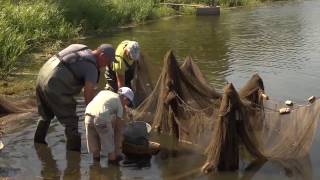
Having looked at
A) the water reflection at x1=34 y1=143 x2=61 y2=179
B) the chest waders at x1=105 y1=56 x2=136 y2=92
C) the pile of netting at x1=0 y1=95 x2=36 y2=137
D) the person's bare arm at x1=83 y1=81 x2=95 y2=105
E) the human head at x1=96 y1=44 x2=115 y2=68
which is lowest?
the water reflection at x1=34 y1=143 x2=61 y2=179

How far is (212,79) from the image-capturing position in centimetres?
1362

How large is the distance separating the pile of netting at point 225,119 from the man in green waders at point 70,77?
163cm

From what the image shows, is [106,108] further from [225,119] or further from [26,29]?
[26,29]

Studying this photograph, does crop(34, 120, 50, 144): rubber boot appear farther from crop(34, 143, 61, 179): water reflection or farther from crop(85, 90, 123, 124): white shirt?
crop(85, 90, 123, 124): white shirt

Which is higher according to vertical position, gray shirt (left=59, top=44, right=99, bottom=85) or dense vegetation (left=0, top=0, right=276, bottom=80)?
gray shirt (left=59, top=44, right=99, bottom=85)

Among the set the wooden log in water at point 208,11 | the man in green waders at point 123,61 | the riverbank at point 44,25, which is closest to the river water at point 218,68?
the wooden log in water at point 208,11

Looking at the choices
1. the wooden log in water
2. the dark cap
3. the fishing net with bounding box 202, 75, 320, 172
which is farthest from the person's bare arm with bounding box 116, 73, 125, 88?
the wooden log in water

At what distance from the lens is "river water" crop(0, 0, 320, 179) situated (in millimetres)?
7090

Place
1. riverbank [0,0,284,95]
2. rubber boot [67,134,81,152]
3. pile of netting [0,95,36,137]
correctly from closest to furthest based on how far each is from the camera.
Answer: rubber boot [67,134,81,152] < pile of netting [0,95,36,137] < riverbank [0,0,284,95]

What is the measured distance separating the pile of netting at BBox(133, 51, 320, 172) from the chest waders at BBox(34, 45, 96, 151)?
164 centimetres

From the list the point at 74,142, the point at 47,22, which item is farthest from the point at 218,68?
the point at 74,142

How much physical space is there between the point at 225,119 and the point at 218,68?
8737 millimetres

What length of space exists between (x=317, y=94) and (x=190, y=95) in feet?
14.2

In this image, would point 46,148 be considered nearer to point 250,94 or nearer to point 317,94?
point 250,94
